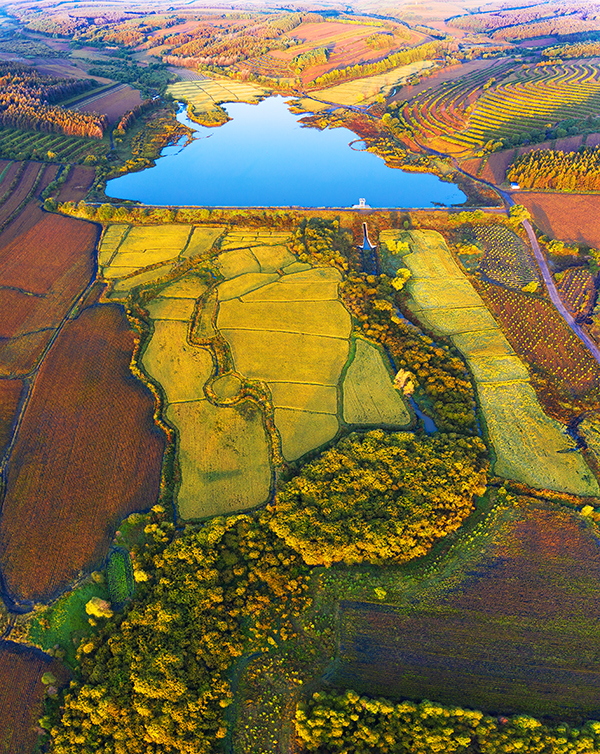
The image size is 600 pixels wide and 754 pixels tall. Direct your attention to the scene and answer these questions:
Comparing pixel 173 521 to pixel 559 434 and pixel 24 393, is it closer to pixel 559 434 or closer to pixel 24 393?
pixel 24 393

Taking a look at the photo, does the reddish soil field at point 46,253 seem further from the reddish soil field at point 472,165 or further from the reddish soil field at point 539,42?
the reddish soil field at point 539,42

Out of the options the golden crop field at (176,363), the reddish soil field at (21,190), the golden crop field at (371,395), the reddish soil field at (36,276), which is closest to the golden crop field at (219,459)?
the golden crop field at (176,363)

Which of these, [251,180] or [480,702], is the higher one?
[251,180]

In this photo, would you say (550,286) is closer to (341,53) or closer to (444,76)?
(444,76)

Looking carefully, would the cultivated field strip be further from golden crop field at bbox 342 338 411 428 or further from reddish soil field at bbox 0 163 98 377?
reddish soil field at bbox 0 163 98 377

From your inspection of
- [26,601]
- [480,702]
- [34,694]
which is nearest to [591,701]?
[480,702]

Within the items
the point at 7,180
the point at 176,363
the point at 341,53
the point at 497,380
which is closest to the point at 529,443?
the point at 497,380
